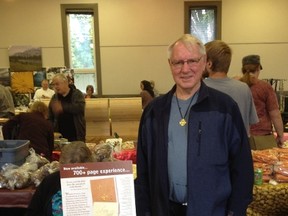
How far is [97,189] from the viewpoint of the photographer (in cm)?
120

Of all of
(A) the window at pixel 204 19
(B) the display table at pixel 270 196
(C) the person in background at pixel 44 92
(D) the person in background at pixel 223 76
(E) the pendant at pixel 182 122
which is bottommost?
(B) the display table at pixel 270 196

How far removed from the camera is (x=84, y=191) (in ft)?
3.88

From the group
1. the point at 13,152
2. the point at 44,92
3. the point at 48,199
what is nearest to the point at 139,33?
the point at 44,92

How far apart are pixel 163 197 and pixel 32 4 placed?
734 cm

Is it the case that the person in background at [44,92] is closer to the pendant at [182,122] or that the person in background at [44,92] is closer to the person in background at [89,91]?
the person in background at [89,91]

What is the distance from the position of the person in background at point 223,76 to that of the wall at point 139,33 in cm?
570

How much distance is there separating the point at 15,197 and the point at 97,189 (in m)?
1.07

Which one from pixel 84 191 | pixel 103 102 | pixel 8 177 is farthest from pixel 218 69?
pixel 103 102

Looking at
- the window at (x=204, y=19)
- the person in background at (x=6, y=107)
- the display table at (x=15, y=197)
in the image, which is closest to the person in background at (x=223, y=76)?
the display table at (x=15, y=197)

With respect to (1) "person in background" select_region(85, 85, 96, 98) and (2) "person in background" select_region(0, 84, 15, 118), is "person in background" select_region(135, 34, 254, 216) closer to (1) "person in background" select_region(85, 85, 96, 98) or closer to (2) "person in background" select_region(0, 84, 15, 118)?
(2) "person in background" select_region(0, 84, 15, 118)

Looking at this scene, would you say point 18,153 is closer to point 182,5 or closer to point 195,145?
point 195,145

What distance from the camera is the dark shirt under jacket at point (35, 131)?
295 centimetres

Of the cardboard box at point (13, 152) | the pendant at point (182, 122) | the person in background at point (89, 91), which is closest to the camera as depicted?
the pendant at point (182, 122)

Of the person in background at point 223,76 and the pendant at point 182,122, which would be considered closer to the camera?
the pendant at point 182,122
